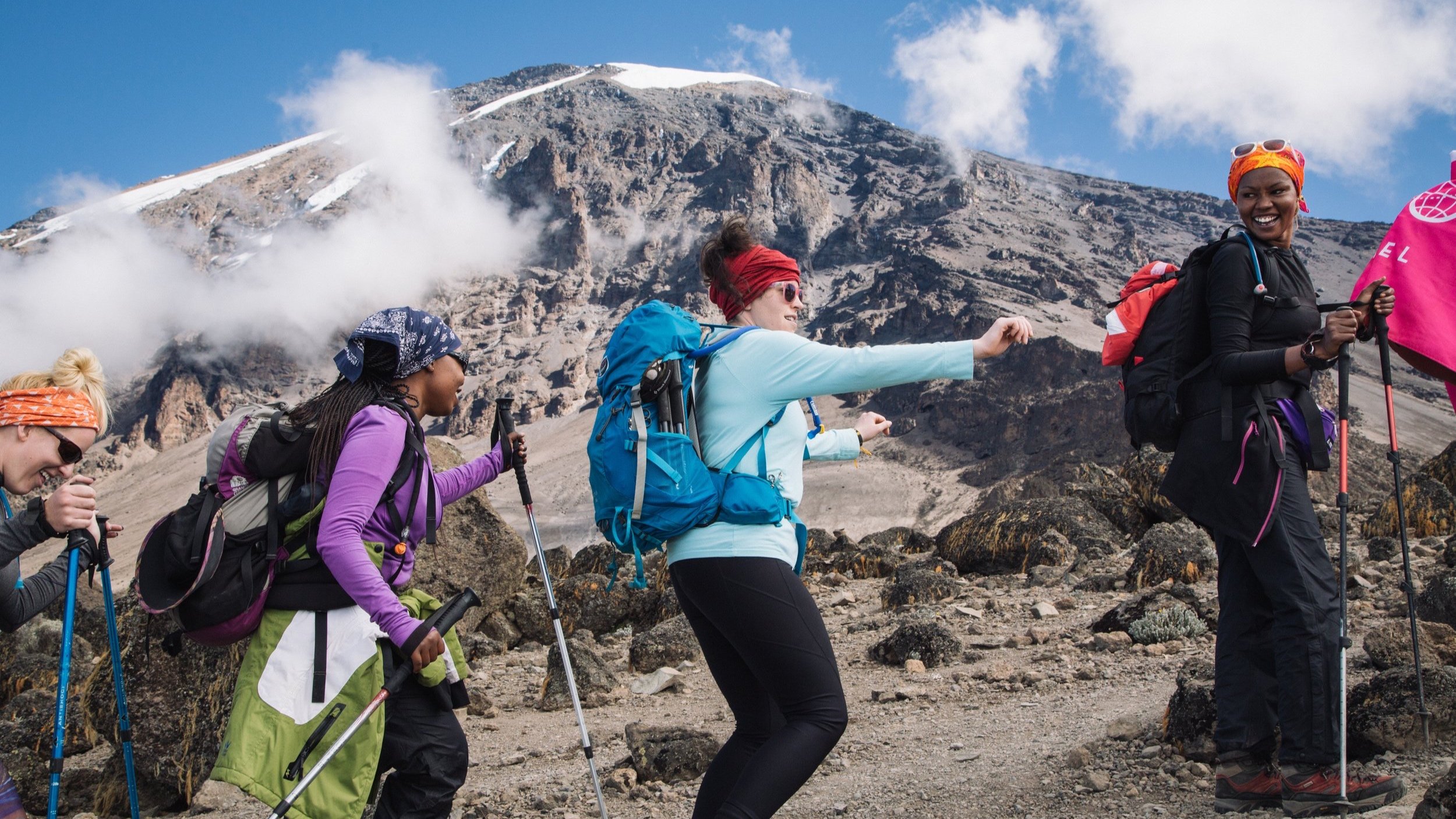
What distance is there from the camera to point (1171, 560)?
7840 mm

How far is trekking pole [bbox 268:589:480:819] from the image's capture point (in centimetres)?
248

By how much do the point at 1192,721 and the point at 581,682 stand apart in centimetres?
434

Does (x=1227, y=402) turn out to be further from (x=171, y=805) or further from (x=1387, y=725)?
(x=171, y=805)

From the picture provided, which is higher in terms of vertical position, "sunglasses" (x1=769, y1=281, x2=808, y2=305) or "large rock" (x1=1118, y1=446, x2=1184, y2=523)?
"large rock" (x1=1118, y1=446, x2=1184, y2=523)

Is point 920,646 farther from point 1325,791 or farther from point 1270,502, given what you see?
point 1270,502

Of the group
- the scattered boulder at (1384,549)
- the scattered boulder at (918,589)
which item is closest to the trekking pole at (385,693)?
the scattered boulder at (918,589)

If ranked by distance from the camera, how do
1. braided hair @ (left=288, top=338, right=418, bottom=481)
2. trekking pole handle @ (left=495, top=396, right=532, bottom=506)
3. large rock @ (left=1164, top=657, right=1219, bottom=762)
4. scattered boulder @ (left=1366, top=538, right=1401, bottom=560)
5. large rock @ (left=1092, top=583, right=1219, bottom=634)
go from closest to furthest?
1. braided hair @ (left=288, top=338, right=418, bottom=481)
2. trekking pole handle @ (left=495, top=396, right=532, bottom=506)
3. large rock @ (left=1164, top=657, right=1219, bottom=762)
4. large rock @ (left=1092, top=583, right=1219, bottom=634)
5. scattered boulder @ (left=1366, top=538, right=1401, bottom=560)

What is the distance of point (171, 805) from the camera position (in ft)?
19.3

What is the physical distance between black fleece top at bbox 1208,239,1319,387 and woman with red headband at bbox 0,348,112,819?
342 centimetres

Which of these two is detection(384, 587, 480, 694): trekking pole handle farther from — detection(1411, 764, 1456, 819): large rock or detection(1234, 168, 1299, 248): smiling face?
detection(1234, 168, 1299, 248): smiling face

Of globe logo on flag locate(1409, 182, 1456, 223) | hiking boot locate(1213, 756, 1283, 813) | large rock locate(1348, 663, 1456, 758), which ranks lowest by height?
hiking boot locate(1213, 756, 1283, 813)

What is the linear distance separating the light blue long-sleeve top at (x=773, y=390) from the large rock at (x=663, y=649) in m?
5.10

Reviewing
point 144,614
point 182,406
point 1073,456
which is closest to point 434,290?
point 182,406

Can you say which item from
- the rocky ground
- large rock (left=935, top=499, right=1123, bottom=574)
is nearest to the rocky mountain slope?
large rock (left=935, top=499, right=1123, bottom=574)
